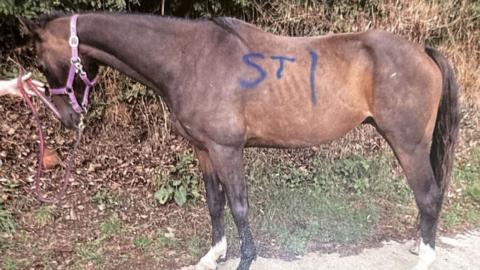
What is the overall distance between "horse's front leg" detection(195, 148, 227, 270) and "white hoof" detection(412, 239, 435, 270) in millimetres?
1361

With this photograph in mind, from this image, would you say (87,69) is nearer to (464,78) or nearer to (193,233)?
(193,233)

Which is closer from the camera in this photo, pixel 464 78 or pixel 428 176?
pixel 428 176

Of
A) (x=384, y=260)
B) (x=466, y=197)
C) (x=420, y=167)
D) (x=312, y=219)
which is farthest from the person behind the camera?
(x=466, y=197)

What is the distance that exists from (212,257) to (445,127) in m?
1.88

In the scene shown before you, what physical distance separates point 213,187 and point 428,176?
1.44 metres

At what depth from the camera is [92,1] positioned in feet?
13.6

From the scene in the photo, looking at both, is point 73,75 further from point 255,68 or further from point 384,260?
point 384,260

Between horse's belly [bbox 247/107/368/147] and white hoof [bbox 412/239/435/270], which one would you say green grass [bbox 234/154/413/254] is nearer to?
white hoof [bbox 412/239/435/270]

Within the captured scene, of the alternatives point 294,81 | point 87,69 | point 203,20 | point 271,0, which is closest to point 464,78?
point 271,0

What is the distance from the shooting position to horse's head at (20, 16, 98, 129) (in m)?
2.81

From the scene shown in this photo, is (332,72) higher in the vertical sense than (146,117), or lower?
higher

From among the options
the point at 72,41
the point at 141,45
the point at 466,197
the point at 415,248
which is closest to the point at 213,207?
the point at 141,45

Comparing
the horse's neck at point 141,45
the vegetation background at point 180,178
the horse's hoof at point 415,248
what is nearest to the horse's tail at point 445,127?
the horse's hoof at point 415,248

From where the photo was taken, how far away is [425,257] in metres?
3.41
